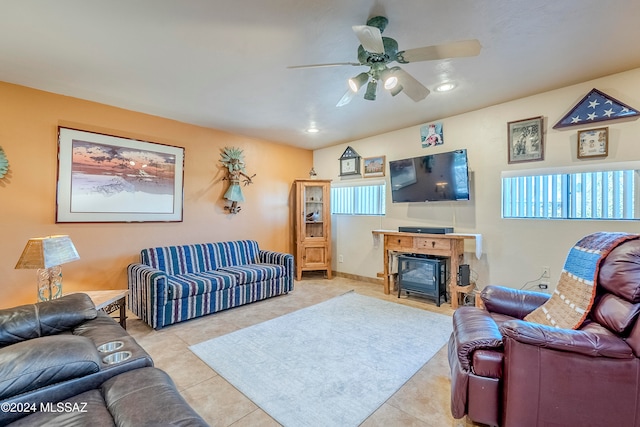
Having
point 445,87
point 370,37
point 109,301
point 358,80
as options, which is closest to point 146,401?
point 109,301

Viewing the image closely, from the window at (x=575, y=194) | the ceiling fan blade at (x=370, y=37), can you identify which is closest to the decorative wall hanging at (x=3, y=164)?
the ceiling fan blade at (x=370, y=37)

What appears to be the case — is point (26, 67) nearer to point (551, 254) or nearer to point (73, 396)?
point (73, 396)

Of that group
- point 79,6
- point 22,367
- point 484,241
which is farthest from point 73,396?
point 484,241

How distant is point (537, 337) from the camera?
133 centimetres

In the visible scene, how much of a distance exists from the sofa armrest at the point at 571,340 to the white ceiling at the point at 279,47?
1914mm

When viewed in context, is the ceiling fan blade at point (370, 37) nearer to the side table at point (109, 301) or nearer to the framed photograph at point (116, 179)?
the side table at point (109, 301)

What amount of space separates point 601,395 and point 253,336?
2.42m

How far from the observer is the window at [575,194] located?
8.65 feet

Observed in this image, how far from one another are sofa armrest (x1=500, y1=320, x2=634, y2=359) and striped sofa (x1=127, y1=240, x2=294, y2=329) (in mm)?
2906

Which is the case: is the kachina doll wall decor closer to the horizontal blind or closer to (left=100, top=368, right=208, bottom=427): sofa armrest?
(left=100, top=368, right=208, bottom=427): sofa armrest

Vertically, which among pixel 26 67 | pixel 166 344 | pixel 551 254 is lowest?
pixel 166 344

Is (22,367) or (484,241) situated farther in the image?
(484,241)

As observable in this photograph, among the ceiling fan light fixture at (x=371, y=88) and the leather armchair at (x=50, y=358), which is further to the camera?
the ceiling fan light fixture at (x=371, y=88)

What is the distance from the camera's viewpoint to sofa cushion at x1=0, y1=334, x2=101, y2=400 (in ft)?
3.39
